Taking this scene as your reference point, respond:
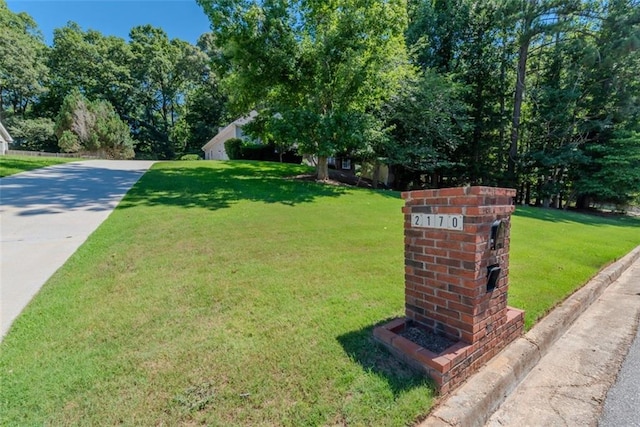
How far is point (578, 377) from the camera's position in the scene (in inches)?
96.6

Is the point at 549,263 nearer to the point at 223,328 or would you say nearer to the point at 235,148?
the point at 223,328

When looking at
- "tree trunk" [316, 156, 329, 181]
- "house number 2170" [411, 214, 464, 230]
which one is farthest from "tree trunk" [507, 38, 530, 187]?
"house number 2170" [411, 214, 464, 230]

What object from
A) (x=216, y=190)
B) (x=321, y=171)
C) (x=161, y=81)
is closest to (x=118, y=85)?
(x=161, y=81)

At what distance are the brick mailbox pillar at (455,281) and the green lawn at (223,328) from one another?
0.21 metres

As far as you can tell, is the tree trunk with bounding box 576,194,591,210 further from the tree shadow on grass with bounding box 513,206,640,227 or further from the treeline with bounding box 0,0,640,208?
the tree shadow on grass with bounding box 513,206,640,227

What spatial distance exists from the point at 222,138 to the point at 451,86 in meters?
20.2

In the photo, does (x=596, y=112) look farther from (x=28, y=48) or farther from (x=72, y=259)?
(x=28, y=48)

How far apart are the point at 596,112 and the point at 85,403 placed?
70.2ft

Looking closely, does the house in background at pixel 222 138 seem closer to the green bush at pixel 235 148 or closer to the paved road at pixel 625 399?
the green bush at pixel 235 148

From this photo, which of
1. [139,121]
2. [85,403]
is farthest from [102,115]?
[85,403]

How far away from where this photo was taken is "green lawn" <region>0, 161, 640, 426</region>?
181 centimetres

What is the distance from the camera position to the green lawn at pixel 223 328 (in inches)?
71.4

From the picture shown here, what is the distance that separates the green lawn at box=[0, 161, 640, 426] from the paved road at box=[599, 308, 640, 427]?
2.37 feet

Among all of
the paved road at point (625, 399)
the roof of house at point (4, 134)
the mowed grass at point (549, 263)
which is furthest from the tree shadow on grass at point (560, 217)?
the roof of house at point (4, 134)
